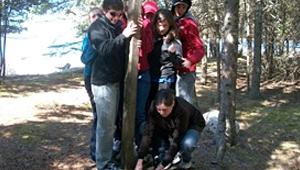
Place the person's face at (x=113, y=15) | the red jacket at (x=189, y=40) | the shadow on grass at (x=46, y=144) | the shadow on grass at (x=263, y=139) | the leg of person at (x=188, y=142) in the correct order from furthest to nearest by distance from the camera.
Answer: the shadow on grass at (x=263, y=139)
the shadow on grass at (x=46, y=144)
the red jacket at (x=189, y=40)
the leg of person at (x=188, y=142)
the person's face at (x=113, y=15)

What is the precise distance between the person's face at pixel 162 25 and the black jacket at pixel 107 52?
19.2 inches

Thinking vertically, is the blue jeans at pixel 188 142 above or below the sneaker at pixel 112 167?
above

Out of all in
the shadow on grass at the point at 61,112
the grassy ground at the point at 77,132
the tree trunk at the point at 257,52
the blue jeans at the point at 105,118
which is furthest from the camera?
the tree trunk at the point at 257,52

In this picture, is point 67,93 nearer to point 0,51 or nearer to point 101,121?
point 0,51

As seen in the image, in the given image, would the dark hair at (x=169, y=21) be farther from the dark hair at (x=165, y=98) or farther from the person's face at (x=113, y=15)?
the dark hair at (x=165, y=98)

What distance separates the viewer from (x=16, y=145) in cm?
660

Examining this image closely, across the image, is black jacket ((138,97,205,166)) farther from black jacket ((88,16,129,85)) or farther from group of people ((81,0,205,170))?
black jacket ((88,16,129,85))

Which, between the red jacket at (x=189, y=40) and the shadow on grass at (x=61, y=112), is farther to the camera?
the shadow on grass at (x=61, y=112)

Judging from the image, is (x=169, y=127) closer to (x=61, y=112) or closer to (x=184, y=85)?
(x=184, y=85)

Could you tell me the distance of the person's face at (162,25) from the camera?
4.92 m

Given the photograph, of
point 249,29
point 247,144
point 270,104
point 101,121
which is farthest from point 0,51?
point 101,121

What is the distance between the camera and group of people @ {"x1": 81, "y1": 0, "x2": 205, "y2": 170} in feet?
14.9

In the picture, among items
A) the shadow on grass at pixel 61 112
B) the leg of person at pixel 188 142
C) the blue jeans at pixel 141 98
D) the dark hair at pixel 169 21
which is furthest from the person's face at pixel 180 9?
the shadow on grass at pixel 61 112

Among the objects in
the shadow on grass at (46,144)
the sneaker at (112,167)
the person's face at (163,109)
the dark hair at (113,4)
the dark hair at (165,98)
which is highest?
the dark hair at (113,4)
